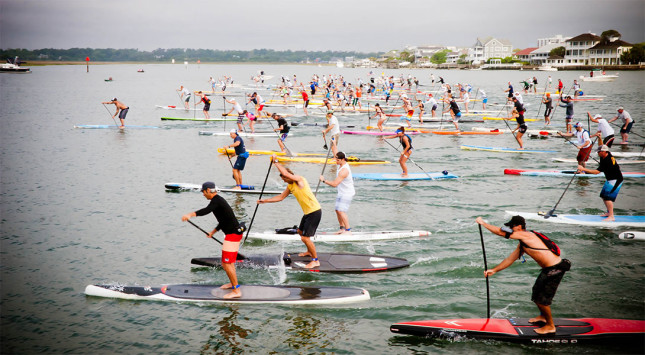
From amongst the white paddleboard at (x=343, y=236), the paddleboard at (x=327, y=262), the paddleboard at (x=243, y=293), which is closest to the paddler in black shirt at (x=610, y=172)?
the white paddleboard at (x=343, y=236)

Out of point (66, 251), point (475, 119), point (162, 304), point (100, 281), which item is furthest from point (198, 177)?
point (475, 119)

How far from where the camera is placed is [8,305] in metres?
9.69

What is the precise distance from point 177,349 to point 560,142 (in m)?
26.5

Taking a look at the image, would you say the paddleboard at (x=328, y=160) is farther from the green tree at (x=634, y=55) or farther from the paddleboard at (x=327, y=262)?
the green tree at (x=634, y=55)

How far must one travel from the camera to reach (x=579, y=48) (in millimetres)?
135375

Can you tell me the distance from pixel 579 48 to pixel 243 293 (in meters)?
151

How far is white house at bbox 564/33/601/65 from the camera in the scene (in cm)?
13162

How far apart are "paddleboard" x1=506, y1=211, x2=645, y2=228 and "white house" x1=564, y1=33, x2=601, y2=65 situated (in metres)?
139

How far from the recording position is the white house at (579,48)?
13162 cm

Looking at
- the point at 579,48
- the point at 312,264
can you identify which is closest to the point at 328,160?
the point at 312,264

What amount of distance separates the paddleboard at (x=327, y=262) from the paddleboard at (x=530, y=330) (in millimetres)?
2684

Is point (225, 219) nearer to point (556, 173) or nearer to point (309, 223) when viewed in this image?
point (309, 223)

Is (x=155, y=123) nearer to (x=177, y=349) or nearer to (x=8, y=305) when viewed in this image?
(x=8, y=305)

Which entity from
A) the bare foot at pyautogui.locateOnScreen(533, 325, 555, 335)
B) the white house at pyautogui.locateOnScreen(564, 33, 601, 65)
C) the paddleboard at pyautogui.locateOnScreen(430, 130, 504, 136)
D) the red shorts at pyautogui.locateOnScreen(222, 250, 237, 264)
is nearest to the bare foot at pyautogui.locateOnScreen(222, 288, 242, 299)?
the red shorts at pyautogui.locateOnScreen(222, 250, 237, 264)
